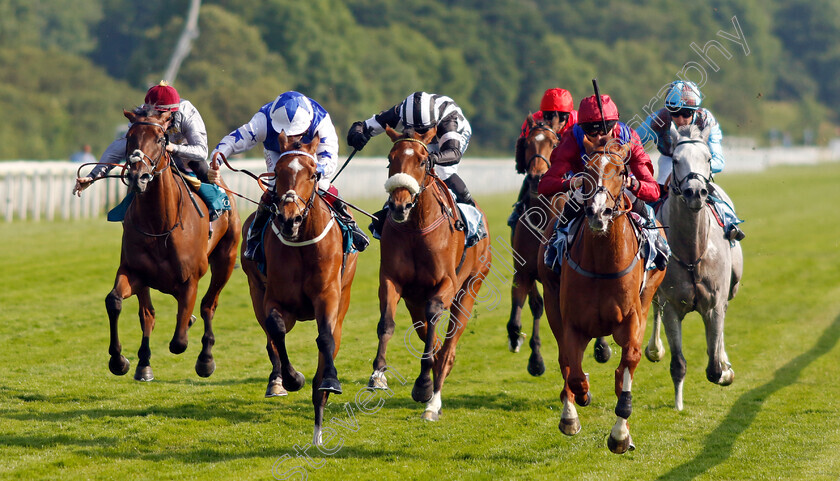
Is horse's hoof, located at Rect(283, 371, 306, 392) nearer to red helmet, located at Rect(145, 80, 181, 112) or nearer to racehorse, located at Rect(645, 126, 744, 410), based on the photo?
red helmet, located at Rect(145, 80, 181, 112)

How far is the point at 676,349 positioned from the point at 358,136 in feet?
9.53

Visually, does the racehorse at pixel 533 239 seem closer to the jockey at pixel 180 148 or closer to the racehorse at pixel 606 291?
the racehorse at pixel 606 291

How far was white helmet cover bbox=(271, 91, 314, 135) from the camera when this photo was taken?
277 inches

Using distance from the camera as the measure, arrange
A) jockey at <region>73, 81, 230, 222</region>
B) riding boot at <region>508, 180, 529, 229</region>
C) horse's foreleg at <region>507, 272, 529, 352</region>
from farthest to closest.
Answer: horse's foreleg at <region>507, 272, 529, 352</region>
riding boot at <region>508, 180, 529, 229</region>
jockey at <region>73, 81, 230, 222</region>

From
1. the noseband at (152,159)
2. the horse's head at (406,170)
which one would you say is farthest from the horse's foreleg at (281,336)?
the noseband at (152,159)

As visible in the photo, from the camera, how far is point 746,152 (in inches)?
2464

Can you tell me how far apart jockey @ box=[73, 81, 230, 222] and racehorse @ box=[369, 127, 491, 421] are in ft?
5.48

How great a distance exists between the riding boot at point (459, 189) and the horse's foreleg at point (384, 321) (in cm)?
145

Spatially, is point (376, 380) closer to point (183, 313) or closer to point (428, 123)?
point (183, 313)

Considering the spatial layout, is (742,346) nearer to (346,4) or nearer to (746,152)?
(346,4)

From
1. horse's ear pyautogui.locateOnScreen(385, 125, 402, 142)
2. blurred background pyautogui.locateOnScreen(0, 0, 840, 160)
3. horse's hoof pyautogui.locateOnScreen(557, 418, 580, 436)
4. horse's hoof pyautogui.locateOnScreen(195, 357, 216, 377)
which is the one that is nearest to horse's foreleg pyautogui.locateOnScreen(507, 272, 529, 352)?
horse's ear pyautogui.locateOnScreen(385, 125, 402, 142)

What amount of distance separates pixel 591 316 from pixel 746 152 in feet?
196

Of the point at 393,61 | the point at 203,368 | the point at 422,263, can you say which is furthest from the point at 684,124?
the point at 393,61

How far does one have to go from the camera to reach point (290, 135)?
22.9 feet
